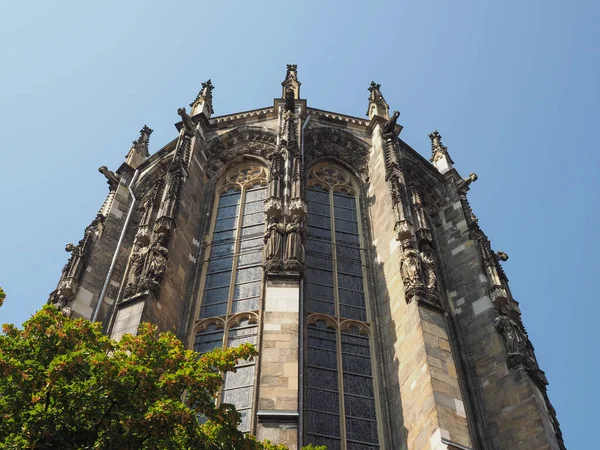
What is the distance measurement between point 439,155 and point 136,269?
43.6ft

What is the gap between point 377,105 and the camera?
78.4ft

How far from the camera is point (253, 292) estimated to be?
55.3ft

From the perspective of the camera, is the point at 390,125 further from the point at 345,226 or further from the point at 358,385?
the point at 358,385

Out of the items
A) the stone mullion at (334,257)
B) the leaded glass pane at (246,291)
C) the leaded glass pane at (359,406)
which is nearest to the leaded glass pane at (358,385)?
the leaded glass pane at (359,406)

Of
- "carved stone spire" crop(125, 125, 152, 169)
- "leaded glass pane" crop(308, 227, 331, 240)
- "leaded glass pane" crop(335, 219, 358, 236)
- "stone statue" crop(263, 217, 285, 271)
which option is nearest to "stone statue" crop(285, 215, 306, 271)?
"stone statue" crop(263, 217, 285, 271)

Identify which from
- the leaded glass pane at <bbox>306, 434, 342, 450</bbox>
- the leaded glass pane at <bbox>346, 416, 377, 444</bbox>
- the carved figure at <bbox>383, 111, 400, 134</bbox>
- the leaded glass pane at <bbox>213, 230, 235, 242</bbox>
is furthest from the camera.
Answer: the carved figure at <bbox>383, 111, 400, 134</bbox>

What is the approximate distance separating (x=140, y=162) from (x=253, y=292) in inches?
366

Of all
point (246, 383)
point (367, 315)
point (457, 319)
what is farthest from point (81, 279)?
point (457, 319)

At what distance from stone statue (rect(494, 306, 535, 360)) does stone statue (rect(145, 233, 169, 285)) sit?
806 cm

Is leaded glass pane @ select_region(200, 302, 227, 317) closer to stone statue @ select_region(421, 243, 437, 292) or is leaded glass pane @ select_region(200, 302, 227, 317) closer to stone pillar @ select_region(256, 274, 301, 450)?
stone pillar @ select_region(256, 274, 301, 450)

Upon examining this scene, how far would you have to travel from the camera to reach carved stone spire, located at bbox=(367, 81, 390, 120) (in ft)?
77.3

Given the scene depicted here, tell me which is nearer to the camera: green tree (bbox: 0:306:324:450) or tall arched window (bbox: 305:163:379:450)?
green tree (bbox: 0:306:324:450)

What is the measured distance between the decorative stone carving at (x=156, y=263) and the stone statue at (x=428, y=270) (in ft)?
19.0

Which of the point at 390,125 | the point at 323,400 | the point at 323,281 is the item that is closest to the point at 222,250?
the point at 323,281
